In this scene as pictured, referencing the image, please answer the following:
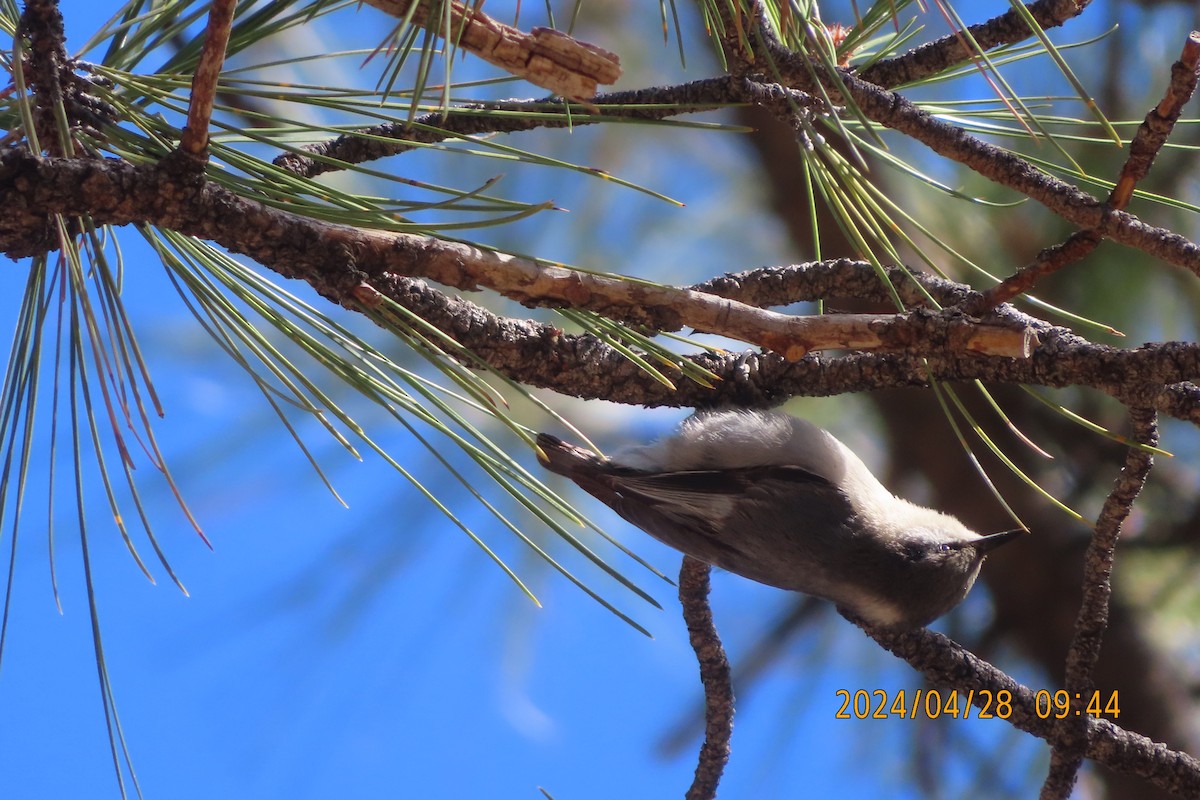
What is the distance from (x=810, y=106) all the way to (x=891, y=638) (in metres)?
0.49

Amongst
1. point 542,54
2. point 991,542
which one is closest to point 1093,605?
point 991,542

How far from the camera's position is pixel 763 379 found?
0.83 m

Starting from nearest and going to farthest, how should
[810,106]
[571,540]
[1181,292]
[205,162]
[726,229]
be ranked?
1. [205,162]
2. [571,540]
3. [810,106]
4. [1181,292]
5. [726,229]

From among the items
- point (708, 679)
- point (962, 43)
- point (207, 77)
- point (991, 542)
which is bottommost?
point (708, 679)

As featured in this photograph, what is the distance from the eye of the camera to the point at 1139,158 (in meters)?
0.50

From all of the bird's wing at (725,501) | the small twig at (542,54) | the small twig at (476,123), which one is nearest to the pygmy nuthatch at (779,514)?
the bird's wing at (725,501)

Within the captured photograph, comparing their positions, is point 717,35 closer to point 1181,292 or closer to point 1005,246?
point 1005,246

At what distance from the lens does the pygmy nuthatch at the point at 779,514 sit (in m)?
0.91

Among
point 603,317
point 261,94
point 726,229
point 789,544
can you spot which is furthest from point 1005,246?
point 261,94

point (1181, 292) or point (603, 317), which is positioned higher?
point (1181, 292)

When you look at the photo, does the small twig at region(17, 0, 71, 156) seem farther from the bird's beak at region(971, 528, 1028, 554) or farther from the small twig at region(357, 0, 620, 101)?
the bird's beak at region(971, 528, 1028, 554)

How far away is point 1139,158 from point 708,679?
57 cm

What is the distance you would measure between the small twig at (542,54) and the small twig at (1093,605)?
1.39ft

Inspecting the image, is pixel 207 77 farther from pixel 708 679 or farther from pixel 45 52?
pixel 708 679
